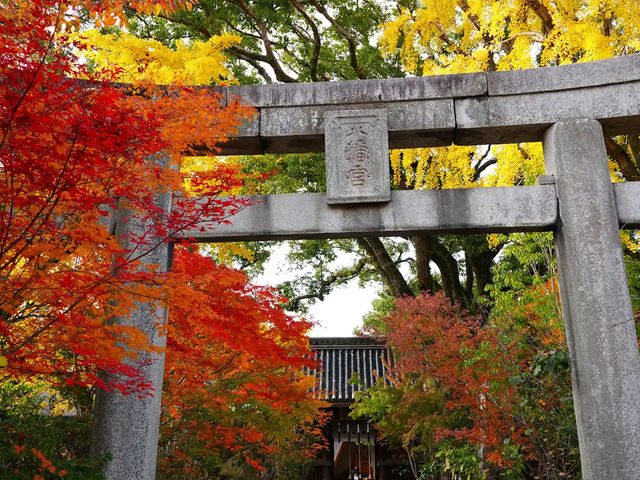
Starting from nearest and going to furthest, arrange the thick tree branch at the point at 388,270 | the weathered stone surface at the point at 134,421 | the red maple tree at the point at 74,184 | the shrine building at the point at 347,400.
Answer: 1. the red maple tree at the point at 74,184
2. the weathered stone surface at the point at 134,421
3. the thick tree branch at the point at 388,270
4. the shrine building at the point at 347,400

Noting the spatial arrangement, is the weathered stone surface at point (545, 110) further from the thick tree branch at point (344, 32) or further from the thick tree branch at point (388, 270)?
the thick tree branch at point (388, 270)

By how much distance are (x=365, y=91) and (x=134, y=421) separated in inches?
195

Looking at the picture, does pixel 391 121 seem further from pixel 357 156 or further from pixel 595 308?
pixel 595 308

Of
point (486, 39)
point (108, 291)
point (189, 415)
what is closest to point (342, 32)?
point (486, 39)

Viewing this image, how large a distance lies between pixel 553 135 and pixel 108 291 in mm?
5605

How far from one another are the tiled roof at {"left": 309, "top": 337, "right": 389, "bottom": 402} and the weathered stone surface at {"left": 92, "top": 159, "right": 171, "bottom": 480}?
40.9ft

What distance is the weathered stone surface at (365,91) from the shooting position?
7551 mm

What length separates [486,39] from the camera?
13.6 m

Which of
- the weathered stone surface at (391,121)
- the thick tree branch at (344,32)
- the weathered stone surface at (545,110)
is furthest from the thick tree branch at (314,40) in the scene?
the weathered stone surface at (545,110)

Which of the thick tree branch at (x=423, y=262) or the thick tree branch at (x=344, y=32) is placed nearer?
the thick tree branch at (x=344, y=32)

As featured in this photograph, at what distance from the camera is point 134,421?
6629 mm

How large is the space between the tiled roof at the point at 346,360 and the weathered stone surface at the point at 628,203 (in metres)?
13.0

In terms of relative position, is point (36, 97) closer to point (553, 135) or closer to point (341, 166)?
point (341, 166)

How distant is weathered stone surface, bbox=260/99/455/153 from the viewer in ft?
24.6
